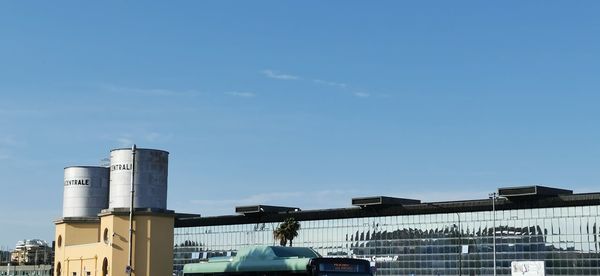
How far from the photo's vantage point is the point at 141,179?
2598 inches

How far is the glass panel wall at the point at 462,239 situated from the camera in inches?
4195

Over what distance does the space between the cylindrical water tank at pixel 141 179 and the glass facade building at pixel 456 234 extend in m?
46.6

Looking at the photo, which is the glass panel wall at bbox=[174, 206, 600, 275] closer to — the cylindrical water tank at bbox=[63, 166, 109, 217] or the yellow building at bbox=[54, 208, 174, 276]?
the cylindrical water tank at bbox=[63, 166, 109, 217]

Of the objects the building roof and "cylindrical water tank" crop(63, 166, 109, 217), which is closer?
"cylindrical water tank" crop(63, 166, 109, 217)

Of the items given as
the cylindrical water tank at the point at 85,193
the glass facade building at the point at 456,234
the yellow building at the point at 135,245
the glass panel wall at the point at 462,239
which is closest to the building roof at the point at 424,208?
the glass facade building at the point at 456,234

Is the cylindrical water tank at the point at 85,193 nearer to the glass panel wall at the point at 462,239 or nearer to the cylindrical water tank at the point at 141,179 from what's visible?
the cylindrical water tank at the point at 141,179

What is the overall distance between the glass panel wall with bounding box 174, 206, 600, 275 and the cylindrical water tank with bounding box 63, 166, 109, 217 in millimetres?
52305

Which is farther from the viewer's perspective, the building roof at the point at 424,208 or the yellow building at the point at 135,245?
the building roof at the point at 424,208

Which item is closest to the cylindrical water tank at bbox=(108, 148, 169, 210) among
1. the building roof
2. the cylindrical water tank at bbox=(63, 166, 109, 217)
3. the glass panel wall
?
the cylindrical water tank at bbox=(63, 166, 109, 217)

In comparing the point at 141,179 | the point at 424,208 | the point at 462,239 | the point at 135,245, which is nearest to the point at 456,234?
the point at 462,239

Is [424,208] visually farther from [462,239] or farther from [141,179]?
[141,179]

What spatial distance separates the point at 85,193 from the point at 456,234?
202ft

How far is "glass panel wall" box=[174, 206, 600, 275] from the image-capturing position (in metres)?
107

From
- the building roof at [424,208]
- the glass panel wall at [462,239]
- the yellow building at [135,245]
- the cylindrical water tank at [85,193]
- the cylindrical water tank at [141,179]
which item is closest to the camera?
the yellow building at [135,245]
